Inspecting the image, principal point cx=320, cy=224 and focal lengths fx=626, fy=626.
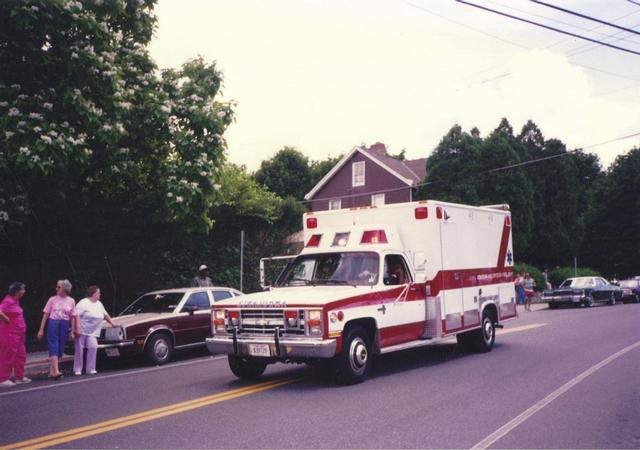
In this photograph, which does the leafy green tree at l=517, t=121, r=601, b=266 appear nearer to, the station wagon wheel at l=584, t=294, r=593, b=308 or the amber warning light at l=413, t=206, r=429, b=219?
the station wagon wheel at l=584, t=294, r=593, b=308

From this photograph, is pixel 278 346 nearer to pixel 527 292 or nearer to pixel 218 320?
pixel 218 320

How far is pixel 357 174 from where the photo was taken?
47625mm

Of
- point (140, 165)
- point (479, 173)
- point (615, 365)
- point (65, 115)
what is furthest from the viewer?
point (479, 173)

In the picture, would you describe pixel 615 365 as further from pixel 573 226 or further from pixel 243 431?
pixel 573 226

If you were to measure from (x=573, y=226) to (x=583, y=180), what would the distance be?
1191 inches

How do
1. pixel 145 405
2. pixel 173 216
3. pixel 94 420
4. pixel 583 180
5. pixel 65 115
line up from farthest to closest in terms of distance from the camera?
1. pixel 583 180
2. pixel 173 216
3. pixel 65 115
4. pixel 145 405
5. pixel 94 420

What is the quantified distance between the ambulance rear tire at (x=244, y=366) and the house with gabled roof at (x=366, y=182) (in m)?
34.3

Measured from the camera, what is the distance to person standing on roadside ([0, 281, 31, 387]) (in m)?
10.7

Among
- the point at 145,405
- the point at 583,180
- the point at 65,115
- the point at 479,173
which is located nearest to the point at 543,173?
the point at 479,173

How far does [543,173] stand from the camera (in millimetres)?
46500

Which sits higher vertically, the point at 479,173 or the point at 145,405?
the point at 479,173

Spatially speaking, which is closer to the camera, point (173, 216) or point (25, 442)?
point (25, 442)

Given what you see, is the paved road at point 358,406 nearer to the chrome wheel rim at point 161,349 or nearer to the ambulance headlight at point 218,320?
the chrome wheel rim at point 161,349

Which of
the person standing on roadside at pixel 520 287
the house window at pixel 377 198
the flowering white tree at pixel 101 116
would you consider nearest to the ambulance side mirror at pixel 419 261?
the flowering white tree at pixel 101 116
